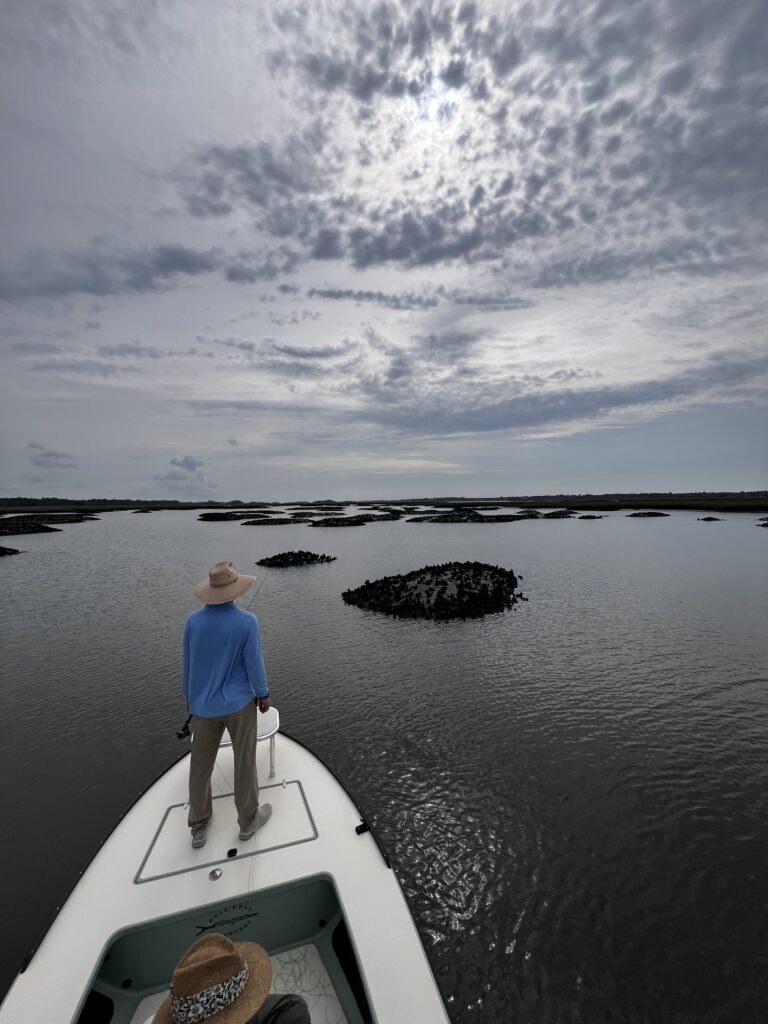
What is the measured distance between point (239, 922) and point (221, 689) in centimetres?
237

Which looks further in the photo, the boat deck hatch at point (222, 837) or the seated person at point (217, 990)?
the boat deck hatch at point (222, 837)

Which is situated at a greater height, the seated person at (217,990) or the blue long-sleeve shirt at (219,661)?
the blue long-sleeve shirt at (219,661)

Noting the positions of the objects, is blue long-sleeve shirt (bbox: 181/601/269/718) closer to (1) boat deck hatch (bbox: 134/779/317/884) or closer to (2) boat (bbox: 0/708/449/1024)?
(1) boat deck hatch (bbox: 134/779/317/884)

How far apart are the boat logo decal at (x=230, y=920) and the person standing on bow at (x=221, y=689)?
89cm

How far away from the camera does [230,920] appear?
4.78 m

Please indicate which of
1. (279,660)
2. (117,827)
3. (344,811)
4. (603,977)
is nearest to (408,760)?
(344,811)

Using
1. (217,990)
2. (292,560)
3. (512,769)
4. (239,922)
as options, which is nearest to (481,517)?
(292,560)

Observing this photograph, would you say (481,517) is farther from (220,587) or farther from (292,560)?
(220,587)

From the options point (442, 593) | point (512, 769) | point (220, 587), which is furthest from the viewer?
point (442, 593)

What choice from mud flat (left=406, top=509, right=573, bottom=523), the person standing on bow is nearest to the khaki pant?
the person standing on bow

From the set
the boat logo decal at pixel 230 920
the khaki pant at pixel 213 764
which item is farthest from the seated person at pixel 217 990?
the khaki pant at pixel 213 764

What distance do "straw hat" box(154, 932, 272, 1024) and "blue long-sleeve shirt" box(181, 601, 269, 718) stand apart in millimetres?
2694

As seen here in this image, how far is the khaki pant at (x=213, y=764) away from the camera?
223 inches

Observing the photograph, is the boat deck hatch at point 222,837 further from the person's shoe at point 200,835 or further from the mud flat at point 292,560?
the mud flat at point 292,560
